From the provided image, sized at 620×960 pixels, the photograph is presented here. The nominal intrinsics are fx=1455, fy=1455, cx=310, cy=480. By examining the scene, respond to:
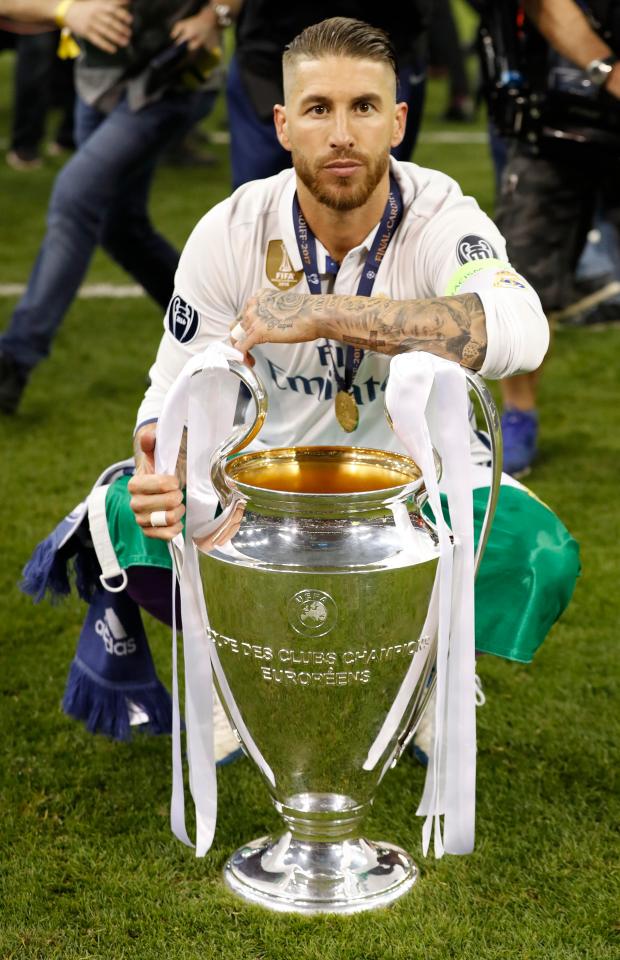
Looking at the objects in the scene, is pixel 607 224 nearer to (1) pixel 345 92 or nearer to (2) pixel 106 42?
(2) pixel 106 42

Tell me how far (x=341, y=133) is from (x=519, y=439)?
2083 millimetres

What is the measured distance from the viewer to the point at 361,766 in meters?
2.21

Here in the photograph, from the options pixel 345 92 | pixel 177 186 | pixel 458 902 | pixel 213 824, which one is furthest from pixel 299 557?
pixel 177 186

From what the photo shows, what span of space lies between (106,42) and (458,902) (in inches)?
116

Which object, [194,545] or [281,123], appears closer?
[194,545]

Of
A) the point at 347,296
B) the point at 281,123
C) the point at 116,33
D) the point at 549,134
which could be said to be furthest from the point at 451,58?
the point at 347,296

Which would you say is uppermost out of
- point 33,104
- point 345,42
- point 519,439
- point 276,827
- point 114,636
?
point 345,42

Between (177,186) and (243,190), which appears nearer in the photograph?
(243,190)

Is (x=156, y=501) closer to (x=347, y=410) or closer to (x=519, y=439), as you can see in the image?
(x=347, y=410)

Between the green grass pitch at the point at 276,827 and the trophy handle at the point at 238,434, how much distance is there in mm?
650

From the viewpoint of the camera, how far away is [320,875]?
90.3 inches

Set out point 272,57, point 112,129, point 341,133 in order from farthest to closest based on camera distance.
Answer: point 112,129 < point 272,57 < point 341,133

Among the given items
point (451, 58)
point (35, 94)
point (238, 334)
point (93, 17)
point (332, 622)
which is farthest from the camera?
point (451, 58)

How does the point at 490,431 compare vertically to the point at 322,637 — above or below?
above
